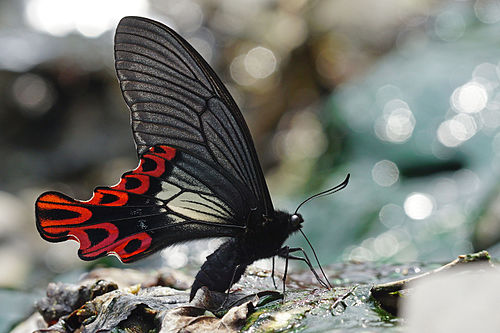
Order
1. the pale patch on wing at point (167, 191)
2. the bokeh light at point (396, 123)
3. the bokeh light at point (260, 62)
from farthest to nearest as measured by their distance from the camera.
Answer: the bokeh light at point (260, 62)
the bokeh light at point (396, 123)
the pale patch on wing at point (167, 191)

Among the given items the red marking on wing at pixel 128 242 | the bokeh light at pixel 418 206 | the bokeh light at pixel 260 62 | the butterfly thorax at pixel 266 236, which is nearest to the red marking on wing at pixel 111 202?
the red marking on wing at pixel 128 242

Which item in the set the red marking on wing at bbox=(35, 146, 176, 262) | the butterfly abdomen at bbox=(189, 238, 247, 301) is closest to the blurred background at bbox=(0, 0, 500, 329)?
the red marking on wing at bbox=(35, 146, 176, 262)

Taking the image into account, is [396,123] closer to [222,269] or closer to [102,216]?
[222,269]

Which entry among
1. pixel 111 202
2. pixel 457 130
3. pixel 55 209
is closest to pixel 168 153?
pixel 111 202

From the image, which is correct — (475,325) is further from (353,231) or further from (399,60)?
(399,60)

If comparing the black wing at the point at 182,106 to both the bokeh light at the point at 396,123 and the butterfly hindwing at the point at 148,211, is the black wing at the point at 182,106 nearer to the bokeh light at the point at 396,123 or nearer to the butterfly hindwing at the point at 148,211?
the butterfly hindwing at the point at 148,211

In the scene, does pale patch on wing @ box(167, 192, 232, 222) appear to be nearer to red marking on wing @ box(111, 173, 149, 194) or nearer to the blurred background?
red marking on wing @ box(111, 173, 149, 194)

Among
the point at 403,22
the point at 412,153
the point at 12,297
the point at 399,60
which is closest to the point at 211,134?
the point at 12,297
